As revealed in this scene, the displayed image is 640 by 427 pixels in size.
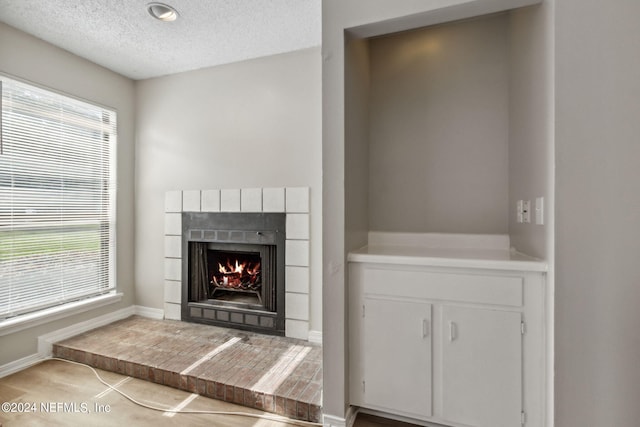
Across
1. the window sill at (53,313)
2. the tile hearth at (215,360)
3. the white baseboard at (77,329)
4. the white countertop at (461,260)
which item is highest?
the white countertop at (461,260)

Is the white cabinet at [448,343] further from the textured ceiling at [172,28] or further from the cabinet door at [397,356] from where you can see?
the textured ceiling at [172,28]

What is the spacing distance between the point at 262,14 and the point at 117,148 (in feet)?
6.70

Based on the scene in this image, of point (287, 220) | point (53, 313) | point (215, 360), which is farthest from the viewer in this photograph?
point (287, 220)

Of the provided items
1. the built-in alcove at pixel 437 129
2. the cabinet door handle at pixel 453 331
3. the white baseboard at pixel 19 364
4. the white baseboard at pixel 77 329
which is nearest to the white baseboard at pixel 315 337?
the built-in alcove at pixel 437 129

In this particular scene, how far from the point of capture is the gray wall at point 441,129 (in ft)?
6.99

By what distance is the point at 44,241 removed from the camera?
2652 millimetres

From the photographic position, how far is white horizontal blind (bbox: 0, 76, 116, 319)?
2430 millimetres

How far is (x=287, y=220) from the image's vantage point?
2783mm

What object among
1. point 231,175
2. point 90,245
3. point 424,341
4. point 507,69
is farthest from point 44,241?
point 507,69

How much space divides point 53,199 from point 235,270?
1.65 m

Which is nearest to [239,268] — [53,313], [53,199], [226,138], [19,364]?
[226,138]

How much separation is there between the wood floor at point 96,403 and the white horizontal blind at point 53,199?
613 mm

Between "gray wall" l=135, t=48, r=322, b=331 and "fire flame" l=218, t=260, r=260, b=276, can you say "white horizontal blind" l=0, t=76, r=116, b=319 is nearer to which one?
"gray wall" l=135, t=48, r=322, b=331

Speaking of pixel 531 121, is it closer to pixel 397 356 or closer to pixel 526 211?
pixel 526 211
